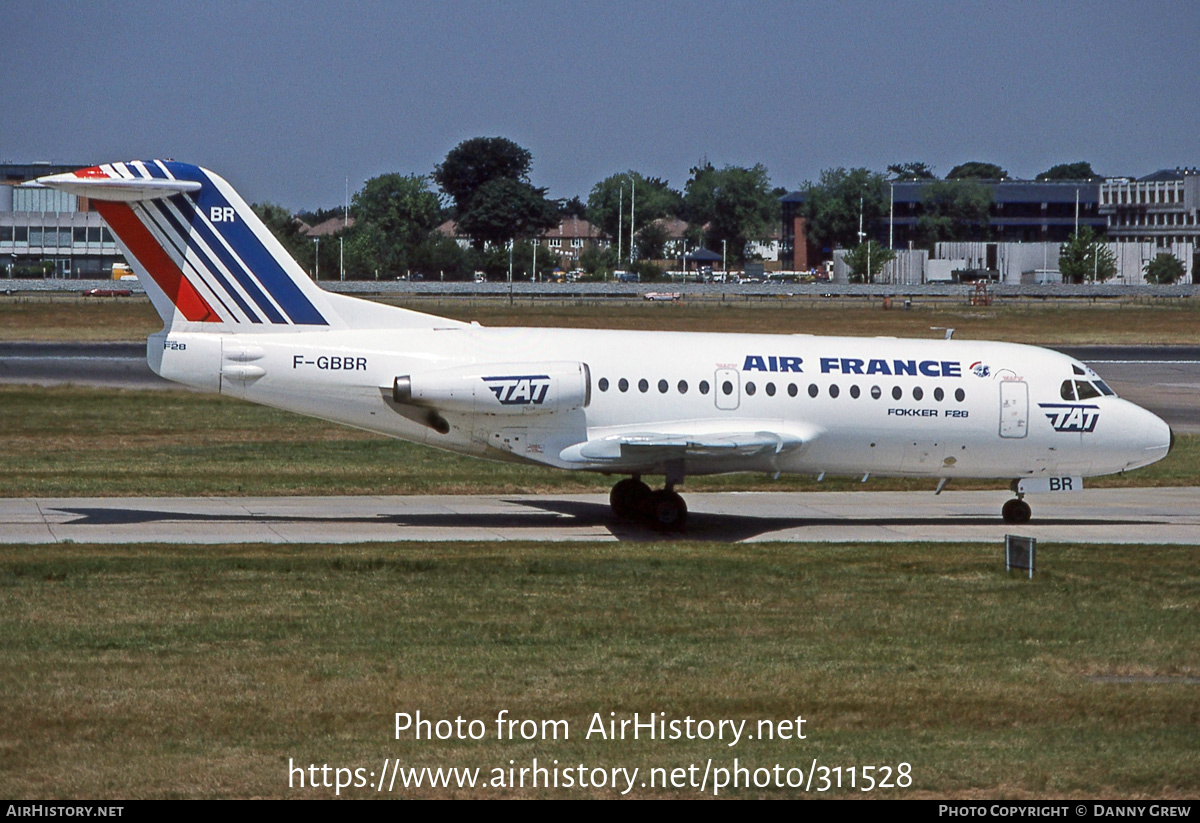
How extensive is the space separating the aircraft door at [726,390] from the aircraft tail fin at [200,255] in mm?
5305

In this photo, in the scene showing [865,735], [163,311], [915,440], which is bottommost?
[865,735]

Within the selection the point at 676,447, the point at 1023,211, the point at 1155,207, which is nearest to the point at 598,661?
the point at 676,447

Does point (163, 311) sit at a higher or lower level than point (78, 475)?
higher

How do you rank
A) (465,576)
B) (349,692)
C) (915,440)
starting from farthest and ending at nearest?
(915,440)
(465,576)
(349,692)

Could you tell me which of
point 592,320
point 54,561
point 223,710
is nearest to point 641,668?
point 223,710

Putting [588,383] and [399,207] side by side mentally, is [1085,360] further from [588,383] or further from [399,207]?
[399,207]

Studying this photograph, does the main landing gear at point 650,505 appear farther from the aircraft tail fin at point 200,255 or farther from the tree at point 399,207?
the tree at point 399,207

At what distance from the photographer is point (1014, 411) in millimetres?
24641

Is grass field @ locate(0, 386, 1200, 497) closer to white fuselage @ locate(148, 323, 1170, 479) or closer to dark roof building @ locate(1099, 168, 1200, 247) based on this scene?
white fuselage @ locate(148, 323, 1170, 479)

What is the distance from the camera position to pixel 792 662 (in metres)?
14.7

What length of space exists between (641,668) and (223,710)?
405 cm
